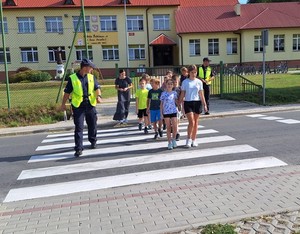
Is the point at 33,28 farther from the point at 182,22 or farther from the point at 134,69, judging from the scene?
the point at 134,69

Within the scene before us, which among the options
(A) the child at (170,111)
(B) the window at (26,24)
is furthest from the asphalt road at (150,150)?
(B) the window at (26,24)

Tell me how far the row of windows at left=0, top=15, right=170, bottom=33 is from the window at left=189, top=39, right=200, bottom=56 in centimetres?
381

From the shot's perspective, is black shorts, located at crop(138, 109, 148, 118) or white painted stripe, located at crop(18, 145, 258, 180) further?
black shorts, located at crop(138, 109, 148, 118)

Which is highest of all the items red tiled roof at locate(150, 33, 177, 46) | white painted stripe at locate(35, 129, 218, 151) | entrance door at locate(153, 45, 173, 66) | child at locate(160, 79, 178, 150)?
red tiled roof at locate(150, 33, 177, 46)

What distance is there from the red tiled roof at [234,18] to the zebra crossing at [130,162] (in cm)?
3240

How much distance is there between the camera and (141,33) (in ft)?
137

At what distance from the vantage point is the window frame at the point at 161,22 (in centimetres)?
4188

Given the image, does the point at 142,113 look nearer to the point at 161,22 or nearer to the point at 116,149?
the point at 116,149

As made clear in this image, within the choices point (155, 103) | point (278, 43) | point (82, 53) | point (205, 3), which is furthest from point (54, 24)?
point (155, 103)

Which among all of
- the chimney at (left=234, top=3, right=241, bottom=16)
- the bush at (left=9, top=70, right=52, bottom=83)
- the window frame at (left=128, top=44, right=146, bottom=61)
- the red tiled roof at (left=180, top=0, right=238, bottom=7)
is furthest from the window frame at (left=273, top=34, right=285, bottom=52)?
the bush at (left=9, top=70, right=52, bottom=83)

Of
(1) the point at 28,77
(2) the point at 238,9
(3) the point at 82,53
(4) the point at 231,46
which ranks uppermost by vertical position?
(2) the point at 238,9

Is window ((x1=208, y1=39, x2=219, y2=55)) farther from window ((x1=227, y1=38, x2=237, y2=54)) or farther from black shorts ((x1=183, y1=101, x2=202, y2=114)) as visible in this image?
black shorts ((x1=183, y1=101, x2=202, y2=114))

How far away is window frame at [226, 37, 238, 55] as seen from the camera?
4091cm

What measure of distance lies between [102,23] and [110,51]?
328 cm
